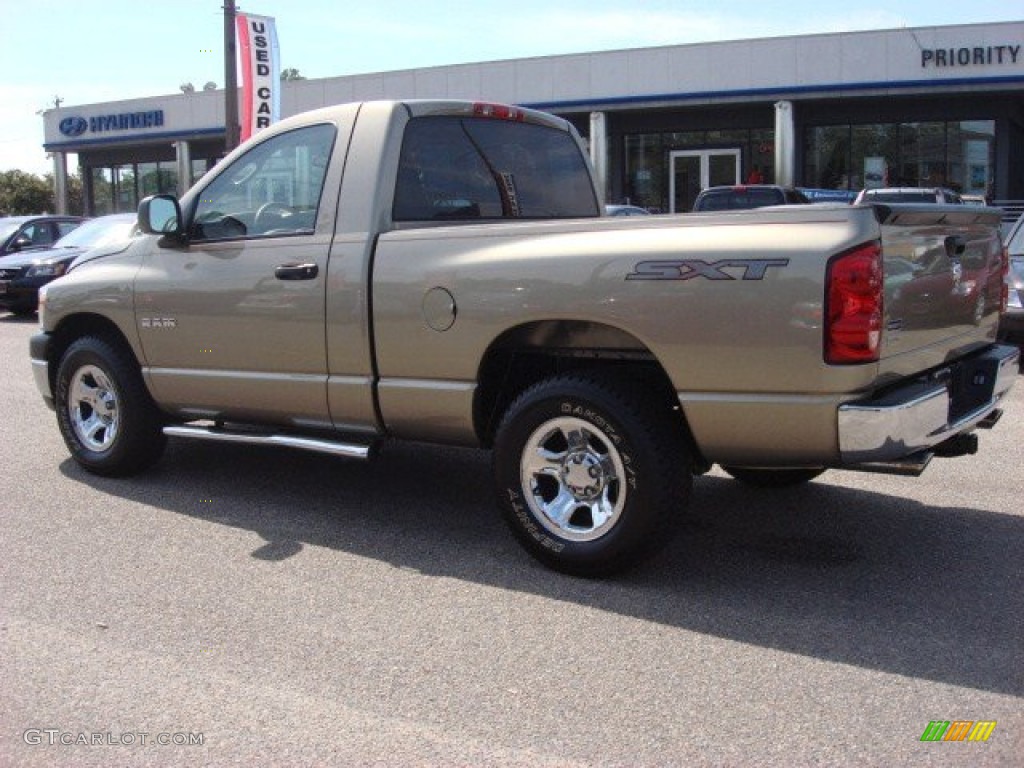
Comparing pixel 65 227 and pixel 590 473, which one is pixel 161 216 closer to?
pixel 590 473

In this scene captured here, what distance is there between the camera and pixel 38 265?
16.3 meters

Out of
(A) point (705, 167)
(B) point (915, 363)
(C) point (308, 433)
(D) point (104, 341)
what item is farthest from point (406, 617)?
(A) point (705, 167)

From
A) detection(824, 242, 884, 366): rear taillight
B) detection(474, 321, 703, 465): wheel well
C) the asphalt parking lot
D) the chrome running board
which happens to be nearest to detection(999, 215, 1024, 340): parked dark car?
the asphalt parking lot

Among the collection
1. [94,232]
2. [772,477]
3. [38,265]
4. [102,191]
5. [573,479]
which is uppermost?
[102,191]

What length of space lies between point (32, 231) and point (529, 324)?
1660cm

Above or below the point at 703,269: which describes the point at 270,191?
above

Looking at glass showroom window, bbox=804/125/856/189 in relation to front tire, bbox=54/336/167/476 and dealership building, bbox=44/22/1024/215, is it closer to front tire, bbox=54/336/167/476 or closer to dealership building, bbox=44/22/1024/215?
dealership building, bbox=44/22/1024/215

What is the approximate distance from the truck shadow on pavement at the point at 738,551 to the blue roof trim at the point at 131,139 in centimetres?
2891

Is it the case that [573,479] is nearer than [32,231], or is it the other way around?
[573,479]

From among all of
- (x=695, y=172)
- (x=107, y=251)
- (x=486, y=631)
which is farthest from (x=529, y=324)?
(x=695, y=172)

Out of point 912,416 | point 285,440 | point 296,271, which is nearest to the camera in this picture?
point 912,416

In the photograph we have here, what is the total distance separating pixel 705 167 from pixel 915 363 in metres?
24.5

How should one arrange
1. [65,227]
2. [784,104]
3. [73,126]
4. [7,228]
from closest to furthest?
[7,228] < [65,227] < [784,104] < [73,126]

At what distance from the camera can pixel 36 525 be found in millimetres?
5246
